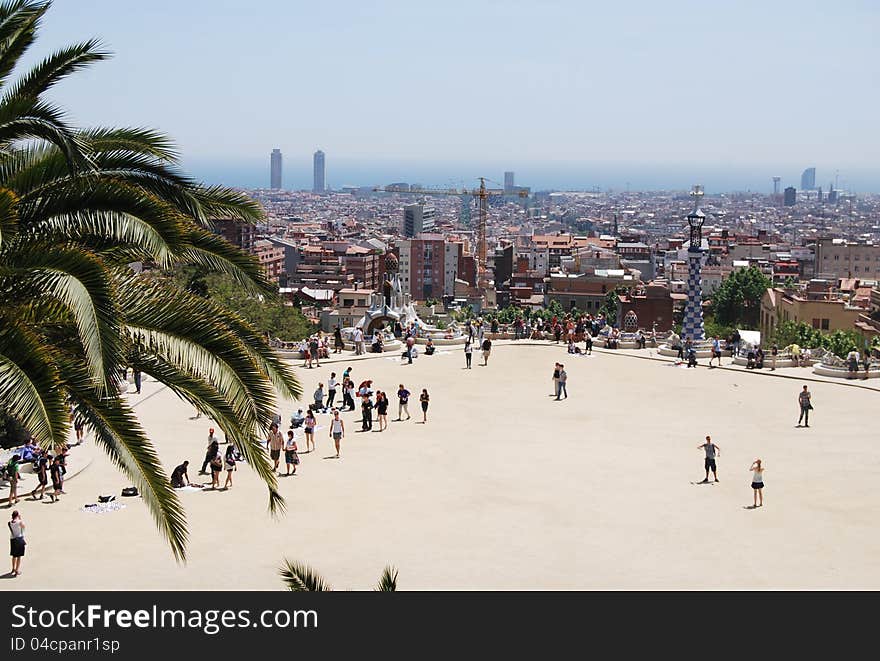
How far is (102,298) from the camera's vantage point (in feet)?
26.2

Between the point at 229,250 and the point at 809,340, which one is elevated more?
the point at 229,250

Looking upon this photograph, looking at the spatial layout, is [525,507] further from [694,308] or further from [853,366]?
[694,308]

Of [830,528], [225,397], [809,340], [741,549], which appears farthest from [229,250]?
[809,340]

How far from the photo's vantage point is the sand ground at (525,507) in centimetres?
1488

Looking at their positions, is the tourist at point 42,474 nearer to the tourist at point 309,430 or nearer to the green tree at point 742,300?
the tourist at point 309,430

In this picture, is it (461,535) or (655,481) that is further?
(655,481)

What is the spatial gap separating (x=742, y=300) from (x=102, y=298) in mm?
86987

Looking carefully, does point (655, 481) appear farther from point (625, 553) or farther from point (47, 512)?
point (47, 512)

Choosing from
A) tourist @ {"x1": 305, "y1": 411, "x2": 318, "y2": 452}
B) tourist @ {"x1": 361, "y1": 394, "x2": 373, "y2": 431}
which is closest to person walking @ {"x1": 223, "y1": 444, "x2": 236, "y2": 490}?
tourist @ {"x1": 305, "y1": 411, "x2": 318, "y2": 452}

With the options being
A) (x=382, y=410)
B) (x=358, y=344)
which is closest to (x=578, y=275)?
(x=358, y=344)

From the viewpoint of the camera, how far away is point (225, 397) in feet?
29.8

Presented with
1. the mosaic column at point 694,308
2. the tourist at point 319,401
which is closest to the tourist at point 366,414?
the tourist at point 319,401

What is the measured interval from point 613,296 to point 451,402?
228ft
